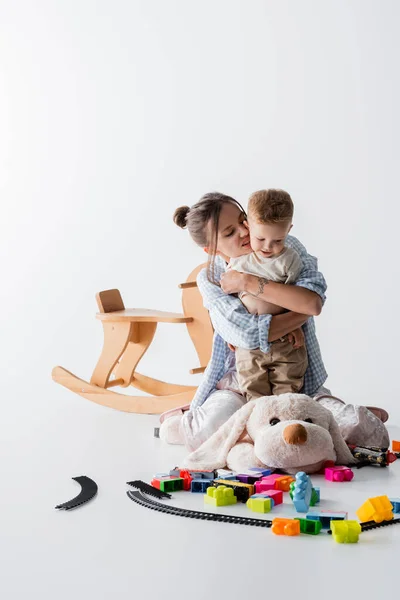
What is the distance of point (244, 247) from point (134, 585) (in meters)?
1.31

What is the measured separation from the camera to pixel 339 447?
2498 mm

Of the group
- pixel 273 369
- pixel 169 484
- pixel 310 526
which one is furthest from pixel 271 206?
pixel 310 526

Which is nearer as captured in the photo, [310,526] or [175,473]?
[310,526]

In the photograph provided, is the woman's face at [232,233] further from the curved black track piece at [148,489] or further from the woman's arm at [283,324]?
the curved black track piece at [148,489]

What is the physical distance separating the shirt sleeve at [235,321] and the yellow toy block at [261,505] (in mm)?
652

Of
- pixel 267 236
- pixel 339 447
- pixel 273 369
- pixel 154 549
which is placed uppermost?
pixel 267 236

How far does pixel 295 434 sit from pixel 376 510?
386 millimetres

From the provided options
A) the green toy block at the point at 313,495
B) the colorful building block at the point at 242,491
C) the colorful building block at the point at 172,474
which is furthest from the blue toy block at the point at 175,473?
the green toy block at the point at 313,495

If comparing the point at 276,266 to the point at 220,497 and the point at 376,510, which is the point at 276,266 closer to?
the point at 220,497

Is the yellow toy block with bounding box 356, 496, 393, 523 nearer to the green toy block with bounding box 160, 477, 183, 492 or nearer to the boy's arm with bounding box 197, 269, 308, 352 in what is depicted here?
the green toy block with bounding box 160, 477, 183, 492

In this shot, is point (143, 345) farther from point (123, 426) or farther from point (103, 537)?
point (103, 537)

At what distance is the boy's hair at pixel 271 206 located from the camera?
2.41 meters

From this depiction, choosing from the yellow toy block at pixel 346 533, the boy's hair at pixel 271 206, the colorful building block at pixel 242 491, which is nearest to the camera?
the yellow toy block at pixel 346 533

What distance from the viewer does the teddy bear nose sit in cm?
226
